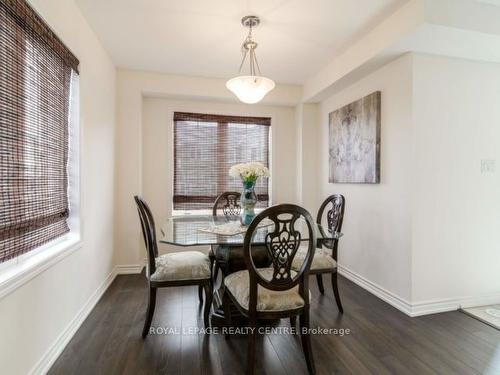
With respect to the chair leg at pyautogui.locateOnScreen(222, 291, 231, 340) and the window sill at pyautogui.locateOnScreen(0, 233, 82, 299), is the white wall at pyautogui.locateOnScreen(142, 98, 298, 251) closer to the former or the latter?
the window sill at pyautogui.locateOnScreen(0, 233, 82, 299)

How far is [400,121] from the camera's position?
251 centimetres

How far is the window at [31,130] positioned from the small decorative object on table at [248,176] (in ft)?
4.35

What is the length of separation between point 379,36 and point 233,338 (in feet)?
8.92

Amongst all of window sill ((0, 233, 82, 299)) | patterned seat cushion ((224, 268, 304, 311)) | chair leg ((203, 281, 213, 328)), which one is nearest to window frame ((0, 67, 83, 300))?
window sill ((0, 233, 82, 299))

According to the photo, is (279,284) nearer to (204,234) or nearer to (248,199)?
(204,234)

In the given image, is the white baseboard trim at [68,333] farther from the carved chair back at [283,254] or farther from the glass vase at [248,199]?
the glass vase at [248,199]

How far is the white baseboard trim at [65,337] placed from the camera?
164 cm

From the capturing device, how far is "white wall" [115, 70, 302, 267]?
3430 millimetres

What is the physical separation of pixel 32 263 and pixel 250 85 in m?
1.90

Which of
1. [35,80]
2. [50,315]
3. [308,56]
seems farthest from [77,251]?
[308,56]

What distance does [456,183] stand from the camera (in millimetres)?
2482

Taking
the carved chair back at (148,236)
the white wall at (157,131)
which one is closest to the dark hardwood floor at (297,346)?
the carved chair back at (148,236)

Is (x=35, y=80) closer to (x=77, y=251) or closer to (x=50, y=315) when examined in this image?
(x=77, y=251)

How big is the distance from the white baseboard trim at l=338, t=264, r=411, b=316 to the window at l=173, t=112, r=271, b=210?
185cm
